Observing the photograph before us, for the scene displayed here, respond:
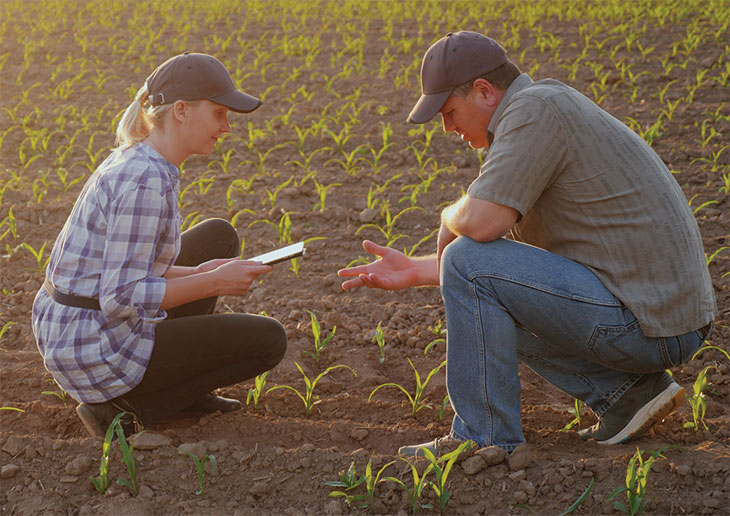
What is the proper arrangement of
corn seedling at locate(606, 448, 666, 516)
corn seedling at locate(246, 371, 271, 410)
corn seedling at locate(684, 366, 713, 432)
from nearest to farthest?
corn seedling at locate(606, 448, 666, 516) < corn seedling at locate(684, 366, 713, 432) < corn seedling at locate(246, 371, 271, 410)

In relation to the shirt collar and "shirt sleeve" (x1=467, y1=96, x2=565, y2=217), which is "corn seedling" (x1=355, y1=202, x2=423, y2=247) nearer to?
the shirt collar

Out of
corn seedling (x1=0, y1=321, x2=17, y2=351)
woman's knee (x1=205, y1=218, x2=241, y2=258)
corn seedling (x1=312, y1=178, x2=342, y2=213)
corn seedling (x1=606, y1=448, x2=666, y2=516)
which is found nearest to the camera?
corn seedling (x1=606, y1=448, x2=666, y2=516)

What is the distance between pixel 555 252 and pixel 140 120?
1.62 meters

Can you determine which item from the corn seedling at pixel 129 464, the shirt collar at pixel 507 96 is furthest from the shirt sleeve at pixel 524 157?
the corn seedling at pixel 129 464

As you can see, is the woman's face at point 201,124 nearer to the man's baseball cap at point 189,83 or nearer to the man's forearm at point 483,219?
the man's baseball cap at point 189,83

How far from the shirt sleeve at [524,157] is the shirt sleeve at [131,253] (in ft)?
3.75

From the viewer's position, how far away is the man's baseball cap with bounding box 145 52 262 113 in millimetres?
2736

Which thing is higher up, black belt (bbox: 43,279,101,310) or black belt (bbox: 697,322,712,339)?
black belt (bbox: 697,322,712,339)

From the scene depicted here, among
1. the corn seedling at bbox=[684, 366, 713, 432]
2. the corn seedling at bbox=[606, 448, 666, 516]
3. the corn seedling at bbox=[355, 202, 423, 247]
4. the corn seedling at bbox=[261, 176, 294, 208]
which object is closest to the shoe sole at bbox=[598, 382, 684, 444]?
the corn seedling at bbox=[684, 366, 713, 432]

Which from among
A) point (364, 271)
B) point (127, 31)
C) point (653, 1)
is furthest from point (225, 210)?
point (653, 1)

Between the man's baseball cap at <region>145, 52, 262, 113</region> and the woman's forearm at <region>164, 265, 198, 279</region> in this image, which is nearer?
the man's baseball cap at <region>145, 52, 262, 113</region>

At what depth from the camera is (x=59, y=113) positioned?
7.66m

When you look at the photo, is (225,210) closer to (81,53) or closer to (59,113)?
(59,113)

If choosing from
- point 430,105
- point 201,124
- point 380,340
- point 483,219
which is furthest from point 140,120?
point 380,340
